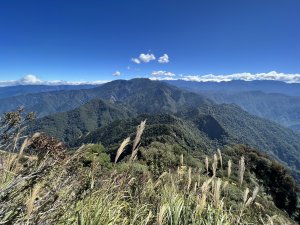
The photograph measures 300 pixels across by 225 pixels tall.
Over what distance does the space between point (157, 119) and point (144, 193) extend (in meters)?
192

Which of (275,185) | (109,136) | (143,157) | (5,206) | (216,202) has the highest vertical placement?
(5,206)

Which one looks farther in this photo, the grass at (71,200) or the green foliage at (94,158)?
the green foliage at (94,158)

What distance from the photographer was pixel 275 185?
105 ft

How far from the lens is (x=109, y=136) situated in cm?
17688

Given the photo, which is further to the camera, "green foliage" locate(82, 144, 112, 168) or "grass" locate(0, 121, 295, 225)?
"green foliage" locate(82, 144, 112, 168)

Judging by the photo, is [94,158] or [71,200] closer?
[71,200]

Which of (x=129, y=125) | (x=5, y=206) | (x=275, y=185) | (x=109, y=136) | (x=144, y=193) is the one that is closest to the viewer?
(x=5, y=206)

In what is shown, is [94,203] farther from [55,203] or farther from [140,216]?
[55,203]

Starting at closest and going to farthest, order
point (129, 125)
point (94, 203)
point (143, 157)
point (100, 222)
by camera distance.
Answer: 1. point (100, 222)
2. point (94, 203)
3. point (143, 157)
4. point (129, 125)

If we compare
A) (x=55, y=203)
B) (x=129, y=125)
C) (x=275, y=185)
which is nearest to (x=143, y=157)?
(x=275, y=185)

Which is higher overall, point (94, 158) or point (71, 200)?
point (94, 158)

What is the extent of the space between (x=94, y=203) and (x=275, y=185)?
106ft

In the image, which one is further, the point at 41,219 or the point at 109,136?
the point at 109,136

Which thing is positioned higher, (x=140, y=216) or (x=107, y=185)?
(x=107, y=185)
